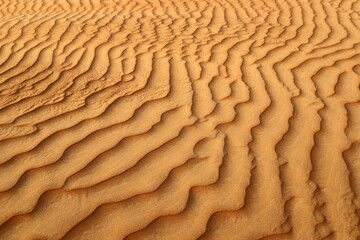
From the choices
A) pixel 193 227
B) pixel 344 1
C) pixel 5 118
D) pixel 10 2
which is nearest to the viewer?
pixel 193 227

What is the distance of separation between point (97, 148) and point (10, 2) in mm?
6107

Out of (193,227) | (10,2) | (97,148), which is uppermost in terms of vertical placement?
(10,2)

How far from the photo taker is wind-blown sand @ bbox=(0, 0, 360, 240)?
7.50 ft

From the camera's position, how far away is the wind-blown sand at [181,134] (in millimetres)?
2285

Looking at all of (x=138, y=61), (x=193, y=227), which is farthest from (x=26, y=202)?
(x=138, y=61)

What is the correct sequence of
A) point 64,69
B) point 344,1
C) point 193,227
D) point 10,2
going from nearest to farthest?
point 193,227 < point 64,69 < point 344,1 < point 10,2

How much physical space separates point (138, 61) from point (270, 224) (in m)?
2.77

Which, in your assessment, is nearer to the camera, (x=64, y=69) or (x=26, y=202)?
(x=26, y=202)

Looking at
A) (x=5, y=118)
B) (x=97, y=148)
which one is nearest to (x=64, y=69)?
(x=5, y=118)

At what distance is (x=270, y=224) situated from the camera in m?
2.25

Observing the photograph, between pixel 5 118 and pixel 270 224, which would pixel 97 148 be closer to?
pixel 5 118

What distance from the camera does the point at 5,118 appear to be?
3232 mm

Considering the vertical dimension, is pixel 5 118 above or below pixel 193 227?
above

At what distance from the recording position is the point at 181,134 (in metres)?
3.04
